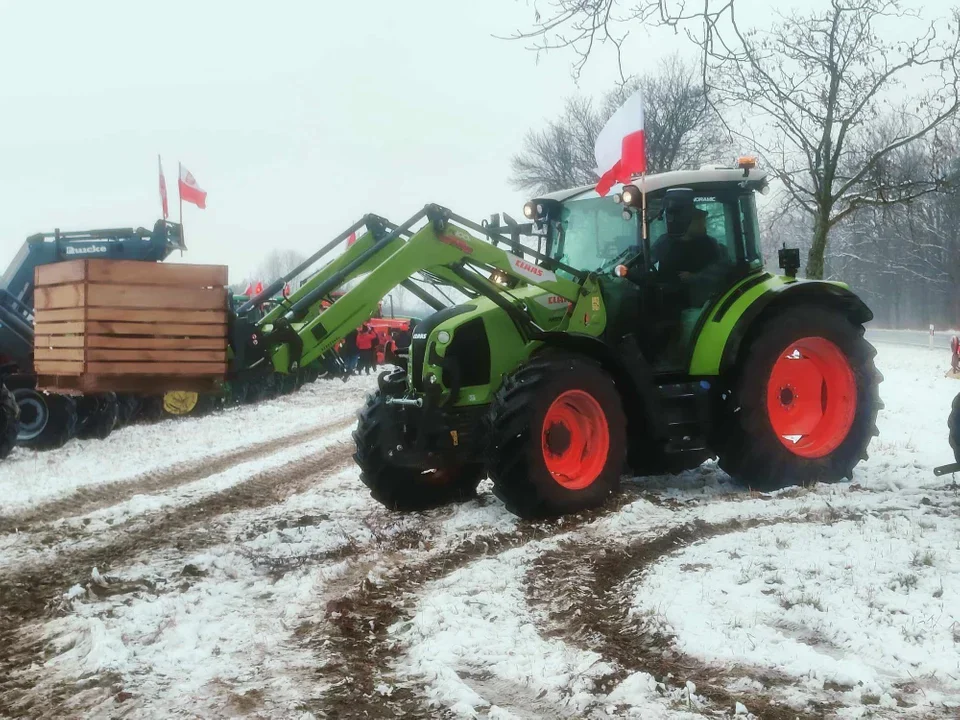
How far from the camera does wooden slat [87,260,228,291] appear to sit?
4.45 m

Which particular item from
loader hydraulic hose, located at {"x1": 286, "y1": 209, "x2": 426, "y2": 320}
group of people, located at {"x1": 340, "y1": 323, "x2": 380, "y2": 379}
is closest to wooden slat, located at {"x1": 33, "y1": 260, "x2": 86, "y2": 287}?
loader hydraulic hose, located at {"x1": 286, "y1": 209, "x2": 426, "y2": 320}

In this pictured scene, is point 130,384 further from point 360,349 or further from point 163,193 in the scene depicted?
point 360,349

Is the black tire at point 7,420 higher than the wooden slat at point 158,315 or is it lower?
lower

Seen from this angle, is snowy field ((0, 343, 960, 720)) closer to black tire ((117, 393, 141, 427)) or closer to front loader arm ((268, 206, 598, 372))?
front loader arm ((268, 206, 598, 372))

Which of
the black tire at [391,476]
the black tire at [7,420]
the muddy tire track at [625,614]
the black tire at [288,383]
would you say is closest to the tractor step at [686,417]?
the muddy tire track at [625,614]

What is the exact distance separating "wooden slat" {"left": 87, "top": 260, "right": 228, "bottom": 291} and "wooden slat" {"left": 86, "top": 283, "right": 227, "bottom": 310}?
0.03 metres

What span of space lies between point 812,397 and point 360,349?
1546 centimetres

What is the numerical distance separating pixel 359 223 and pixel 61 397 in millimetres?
6309

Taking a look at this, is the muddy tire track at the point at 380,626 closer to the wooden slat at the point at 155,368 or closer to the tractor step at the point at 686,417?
the tractor step at the point at 686,417

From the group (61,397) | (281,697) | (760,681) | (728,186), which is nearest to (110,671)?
(281,697)

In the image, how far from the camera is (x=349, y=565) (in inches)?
196

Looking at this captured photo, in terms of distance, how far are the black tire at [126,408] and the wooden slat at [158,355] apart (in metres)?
8.17

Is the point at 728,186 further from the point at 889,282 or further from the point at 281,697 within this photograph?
the point at 889,282

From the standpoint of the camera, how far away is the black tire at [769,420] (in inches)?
263
